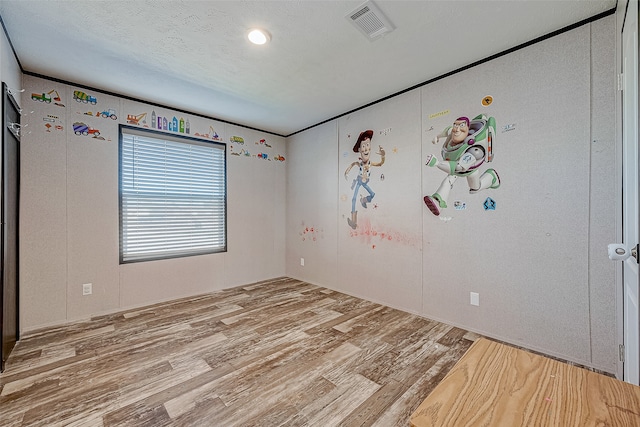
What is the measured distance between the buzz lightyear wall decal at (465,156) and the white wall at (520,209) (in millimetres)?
63

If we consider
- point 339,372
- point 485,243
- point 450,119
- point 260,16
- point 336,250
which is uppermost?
point 260,16

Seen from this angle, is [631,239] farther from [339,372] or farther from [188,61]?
[188,61]

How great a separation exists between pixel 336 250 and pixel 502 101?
275 centimetres

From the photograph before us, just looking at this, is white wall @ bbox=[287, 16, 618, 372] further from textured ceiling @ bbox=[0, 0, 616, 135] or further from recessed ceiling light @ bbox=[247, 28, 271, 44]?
recessed ceiling light @ bbox=[247, 28, 271, 44]

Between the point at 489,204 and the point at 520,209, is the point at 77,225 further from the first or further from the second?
the point at 520,209

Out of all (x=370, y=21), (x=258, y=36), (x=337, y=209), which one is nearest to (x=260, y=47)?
(x=258, y=36)

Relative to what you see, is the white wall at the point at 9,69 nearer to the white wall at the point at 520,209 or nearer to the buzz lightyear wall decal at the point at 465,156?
the white wall at the point at 520,209

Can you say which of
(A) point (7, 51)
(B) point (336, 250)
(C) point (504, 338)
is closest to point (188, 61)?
(A) point (7, 51)

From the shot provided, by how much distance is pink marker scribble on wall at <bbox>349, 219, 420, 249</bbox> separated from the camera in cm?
327

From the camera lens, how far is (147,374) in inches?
81.4

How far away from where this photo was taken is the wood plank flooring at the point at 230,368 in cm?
167

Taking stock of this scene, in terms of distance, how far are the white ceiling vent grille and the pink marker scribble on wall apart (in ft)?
6.95

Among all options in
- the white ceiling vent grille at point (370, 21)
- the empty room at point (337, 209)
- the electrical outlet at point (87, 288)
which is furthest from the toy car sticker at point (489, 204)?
the electrical outlet at point (87, 288)

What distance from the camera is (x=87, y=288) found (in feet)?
10.3
